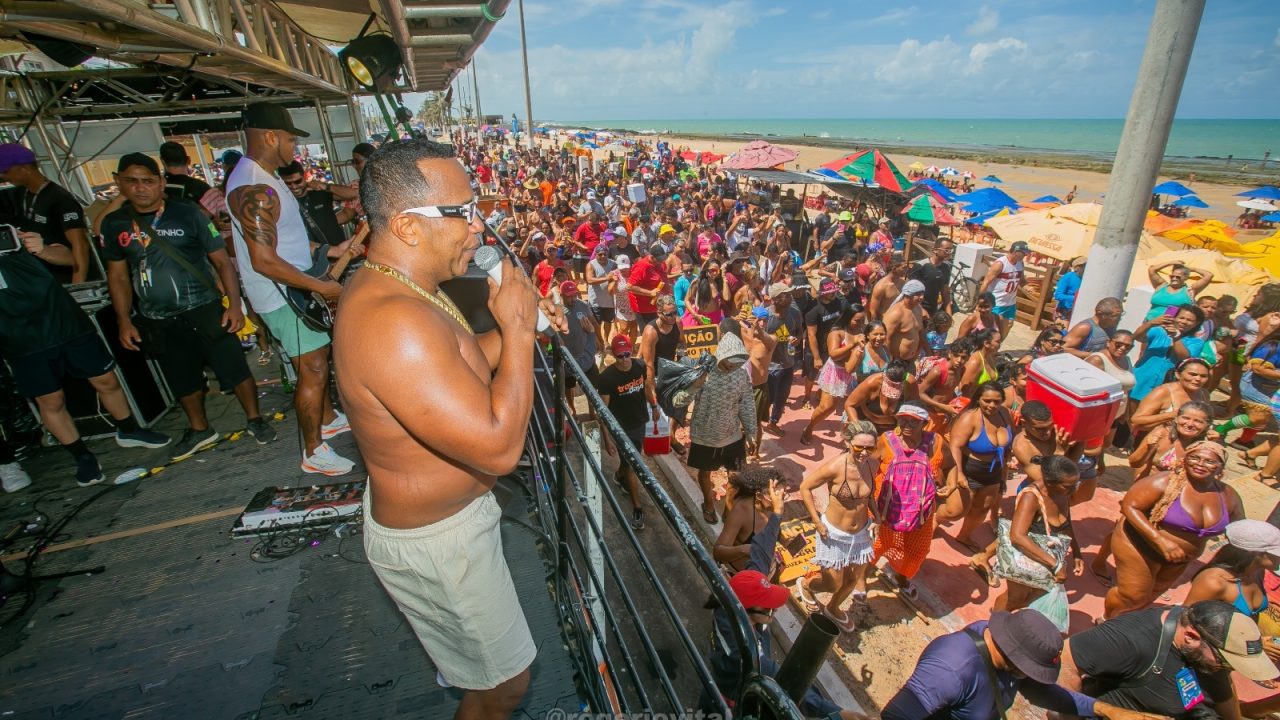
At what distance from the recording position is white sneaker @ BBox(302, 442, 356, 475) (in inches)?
135

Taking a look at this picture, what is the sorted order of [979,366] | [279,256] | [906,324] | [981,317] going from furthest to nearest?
[981,317]
[906,324]
[979,366]
[279,256]

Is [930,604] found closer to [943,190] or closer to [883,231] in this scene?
[883,231]

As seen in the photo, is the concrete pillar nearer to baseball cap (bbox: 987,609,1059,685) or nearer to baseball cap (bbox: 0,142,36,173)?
baseball cap (bbox: 987,609,1059,685)

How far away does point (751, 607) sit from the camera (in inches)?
135

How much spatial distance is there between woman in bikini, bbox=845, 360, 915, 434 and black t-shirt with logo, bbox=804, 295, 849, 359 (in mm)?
2229

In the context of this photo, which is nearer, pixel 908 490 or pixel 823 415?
pixel 908 490

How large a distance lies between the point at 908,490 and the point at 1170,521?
188 centimetres

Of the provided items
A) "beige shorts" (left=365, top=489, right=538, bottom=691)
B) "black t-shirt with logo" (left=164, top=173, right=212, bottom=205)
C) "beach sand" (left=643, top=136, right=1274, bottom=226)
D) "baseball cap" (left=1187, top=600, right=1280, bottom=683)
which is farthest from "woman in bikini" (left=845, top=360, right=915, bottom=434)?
"beach sand" (left=643, top=136, right=1274, bottom=226)

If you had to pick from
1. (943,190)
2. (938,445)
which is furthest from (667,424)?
(943,190)

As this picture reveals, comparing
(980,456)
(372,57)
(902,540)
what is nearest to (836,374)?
(980,456)

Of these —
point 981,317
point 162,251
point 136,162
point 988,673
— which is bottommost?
point 988,673

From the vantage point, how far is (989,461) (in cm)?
521

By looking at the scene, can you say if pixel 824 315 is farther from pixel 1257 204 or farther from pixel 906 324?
pixel 1257 204

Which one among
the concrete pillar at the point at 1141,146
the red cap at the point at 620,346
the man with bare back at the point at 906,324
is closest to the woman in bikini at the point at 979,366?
the man with bare back at the point at 906,324
